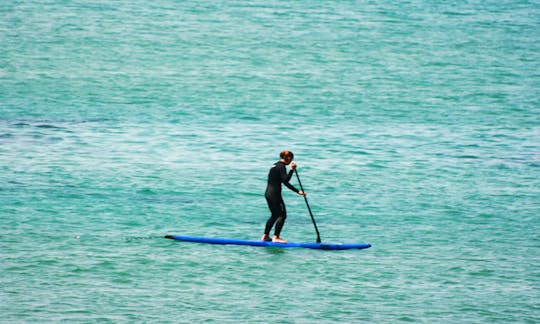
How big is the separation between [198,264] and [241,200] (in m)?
7.24

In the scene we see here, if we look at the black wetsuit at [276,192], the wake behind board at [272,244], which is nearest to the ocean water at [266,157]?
the wake behind board at [272,244]

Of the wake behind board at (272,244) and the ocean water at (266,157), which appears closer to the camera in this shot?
the ocean water at (266,157)

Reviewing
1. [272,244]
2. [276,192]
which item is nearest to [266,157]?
[272,244]

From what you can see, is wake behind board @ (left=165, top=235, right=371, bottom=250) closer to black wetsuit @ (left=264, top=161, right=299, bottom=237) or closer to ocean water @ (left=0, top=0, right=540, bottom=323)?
ocean water @ (left=0, top=0, right=540, bottom=323)

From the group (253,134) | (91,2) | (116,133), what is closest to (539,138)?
(253,134)

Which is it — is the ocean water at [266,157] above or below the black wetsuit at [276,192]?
below

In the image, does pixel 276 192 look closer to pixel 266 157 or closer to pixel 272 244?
pixel 272 244

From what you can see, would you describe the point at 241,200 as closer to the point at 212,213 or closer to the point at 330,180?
the point at 212,213

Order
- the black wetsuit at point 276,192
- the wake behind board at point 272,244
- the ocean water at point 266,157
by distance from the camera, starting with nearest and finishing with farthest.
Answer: the ocean water at point 266,157 < the black wetsuit at point 276,192 < the wake behind board at point 272,244

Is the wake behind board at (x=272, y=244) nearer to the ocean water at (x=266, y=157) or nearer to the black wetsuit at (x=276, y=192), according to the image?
the ocean water at (x=266, y=157)

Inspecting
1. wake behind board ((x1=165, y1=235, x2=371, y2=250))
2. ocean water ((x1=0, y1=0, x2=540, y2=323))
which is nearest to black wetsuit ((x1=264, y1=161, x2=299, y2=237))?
wake behind board ((x1=165, y1=235, x2=371, y2=250))

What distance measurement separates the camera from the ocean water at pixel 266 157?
20.0 metres

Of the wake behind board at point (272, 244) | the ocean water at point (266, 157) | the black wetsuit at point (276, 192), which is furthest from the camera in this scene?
the wake behind board at point (272, 244)

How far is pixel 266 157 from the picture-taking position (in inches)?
1395
